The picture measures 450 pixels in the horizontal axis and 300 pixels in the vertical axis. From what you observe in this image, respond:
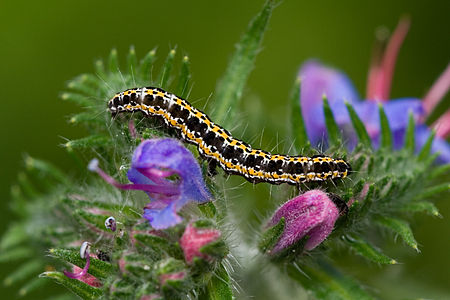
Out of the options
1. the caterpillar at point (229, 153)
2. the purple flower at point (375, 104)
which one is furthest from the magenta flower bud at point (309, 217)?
the purple flower at point (375, 104)

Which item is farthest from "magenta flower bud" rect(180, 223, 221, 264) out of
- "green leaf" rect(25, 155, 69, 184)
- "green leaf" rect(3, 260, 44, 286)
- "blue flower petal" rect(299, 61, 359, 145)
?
"blue flower petal" rect(299, 61, 359, 145)

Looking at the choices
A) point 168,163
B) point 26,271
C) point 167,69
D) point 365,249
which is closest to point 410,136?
point 365,249

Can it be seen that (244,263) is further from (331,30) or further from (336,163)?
(331,30)

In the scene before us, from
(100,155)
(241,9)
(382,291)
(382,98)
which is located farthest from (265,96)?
(100,155)

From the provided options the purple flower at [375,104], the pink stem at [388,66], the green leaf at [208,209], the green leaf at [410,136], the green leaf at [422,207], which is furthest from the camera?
the pink stem at [388,66]

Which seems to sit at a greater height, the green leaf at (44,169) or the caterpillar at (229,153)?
the green leaf at (44,169)

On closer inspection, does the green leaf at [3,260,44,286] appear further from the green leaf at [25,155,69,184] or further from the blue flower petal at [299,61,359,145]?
the blue flower petal at [299,61,359,145]

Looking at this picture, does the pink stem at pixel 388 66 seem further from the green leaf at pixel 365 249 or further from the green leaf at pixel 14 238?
the green leaf at pixel 14 238
